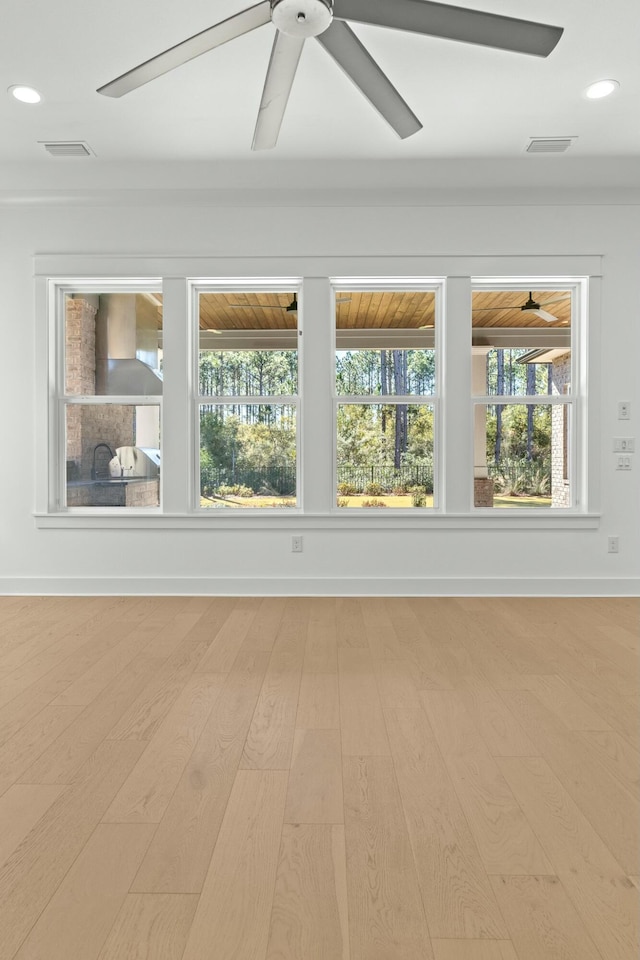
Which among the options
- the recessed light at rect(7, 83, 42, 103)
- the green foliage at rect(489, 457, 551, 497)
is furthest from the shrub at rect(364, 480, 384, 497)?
the recessed light at rect(7, 83, 42, 103)

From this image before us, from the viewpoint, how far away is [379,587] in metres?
4.65

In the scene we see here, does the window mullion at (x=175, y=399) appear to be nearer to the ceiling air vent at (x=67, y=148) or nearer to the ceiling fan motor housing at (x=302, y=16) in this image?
the ceiling air vent at (x=67, y=148)

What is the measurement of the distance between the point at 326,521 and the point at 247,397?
110 centimetres

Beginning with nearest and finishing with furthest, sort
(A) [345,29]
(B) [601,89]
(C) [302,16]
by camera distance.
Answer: (C) [302,16], (A) [345,29], (B) [601,89]

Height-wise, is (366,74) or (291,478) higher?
(366,74)

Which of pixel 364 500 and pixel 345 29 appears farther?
pixel 364 500

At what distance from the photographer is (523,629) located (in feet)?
12.4

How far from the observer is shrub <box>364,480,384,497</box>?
4.81m

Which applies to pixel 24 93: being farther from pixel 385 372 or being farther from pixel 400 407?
pixel 400 407

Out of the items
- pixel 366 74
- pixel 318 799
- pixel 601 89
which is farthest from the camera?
pixel 601 89

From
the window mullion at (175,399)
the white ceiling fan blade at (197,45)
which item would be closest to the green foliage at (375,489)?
the window mullion at (175,399)

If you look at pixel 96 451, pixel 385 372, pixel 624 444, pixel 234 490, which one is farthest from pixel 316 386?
pixel 624 444

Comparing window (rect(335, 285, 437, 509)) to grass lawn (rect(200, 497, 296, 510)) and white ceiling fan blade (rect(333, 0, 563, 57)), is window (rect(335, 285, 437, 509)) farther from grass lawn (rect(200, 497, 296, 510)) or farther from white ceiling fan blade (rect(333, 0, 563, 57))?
white ceiling fan blade (rect(333, 0, 563, 57))

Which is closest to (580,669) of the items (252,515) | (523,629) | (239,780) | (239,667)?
(523,629)
